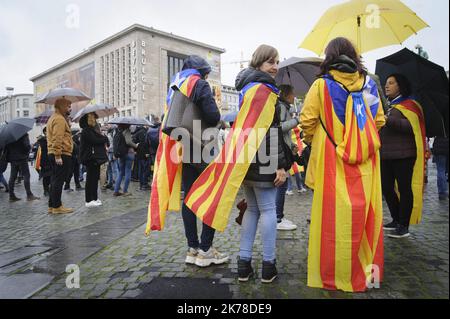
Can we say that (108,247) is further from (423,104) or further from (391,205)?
(423,104)

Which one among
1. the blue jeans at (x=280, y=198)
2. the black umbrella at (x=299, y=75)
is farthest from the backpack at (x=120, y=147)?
the blue jeans at (x=280, y=198)

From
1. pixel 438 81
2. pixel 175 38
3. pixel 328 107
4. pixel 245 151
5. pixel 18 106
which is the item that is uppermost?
pixel 175 38

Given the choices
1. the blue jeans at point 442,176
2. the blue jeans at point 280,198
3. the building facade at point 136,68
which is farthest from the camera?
the building facade at point 136,68

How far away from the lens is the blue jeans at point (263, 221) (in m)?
3.21

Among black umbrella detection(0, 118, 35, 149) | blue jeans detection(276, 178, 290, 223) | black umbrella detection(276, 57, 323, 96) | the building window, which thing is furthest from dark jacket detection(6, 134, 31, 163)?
the building window

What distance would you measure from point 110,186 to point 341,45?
9600mm

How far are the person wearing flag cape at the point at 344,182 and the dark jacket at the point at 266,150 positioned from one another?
25cm

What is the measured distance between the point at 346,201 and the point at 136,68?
205 feet

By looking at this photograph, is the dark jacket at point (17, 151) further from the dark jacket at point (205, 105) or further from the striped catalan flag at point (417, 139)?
the striped catalan flag at point (417, 139)

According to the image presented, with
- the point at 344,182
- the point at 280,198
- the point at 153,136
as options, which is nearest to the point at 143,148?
the point at 153,136

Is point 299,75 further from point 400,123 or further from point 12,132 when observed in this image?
point 12,132

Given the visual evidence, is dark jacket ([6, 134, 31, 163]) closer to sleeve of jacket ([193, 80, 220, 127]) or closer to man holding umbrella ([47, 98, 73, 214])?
man holding umbrella ([47, 98, 73, 214])

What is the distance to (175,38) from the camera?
225 feet
